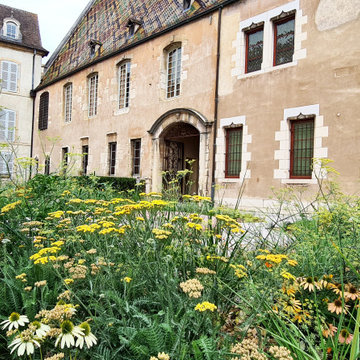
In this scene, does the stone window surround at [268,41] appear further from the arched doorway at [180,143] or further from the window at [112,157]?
the window at [112,157]

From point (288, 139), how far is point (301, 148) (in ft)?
1.29

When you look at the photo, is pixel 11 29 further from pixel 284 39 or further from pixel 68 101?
pixel 284 39

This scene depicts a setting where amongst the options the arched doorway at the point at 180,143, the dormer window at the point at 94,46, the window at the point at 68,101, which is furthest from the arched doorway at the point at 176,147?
the window at the point at 68,101

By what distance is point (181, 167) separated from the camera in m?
14.1

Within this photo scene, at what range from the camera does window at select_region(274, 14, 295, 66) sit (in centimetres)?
863

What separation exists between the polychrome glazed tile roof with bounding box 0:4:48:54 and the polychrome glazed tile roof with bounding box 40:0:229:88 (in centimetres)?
225

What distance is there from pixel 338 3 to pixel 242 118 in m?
3.48

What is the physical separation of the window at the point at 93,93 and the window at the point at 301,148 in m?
10.7

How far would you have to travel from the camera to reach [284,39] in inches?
346

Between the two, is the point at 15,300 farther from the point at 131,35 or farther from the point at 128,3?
the point at 128,3

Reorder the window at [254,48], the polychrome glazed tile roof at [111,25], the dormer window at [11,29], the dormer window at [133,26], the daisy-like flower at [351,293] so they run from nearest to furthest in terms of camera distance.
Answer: the daisy-like flower at [351,293], the window at [254,48], the polychrome glazed tile roof at [111,25], the dormer window at [133,26], the dormer window at [11,29]

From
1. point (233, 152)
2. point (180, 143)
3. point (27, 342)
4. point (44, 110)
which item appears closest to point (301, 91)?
point (233, 152)

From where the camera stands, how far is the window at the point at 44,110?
20.2 metres

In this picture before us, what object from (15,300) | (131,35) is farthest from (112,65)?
(15,300)
